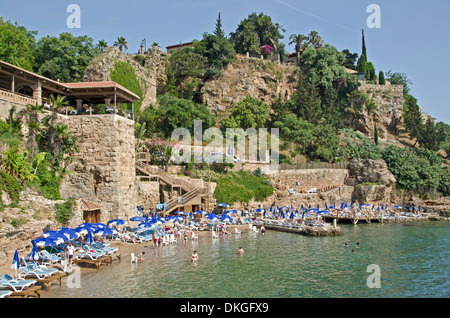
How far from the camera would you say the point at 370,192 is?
46.7 metres

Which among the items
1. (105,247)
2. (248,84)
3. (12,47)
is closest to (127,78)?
(12,47)

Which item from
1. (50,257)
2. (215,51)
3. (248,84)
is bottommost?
(50,257)

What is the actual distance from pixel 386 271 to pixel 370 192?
27962 millimetres

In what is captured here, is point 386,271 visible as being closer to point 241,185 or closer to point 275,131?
point 241,185

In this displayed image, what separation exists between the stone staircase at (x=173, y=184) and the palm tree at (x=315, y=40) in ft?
153

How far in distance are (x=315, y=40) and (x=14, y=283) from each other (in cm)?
6730

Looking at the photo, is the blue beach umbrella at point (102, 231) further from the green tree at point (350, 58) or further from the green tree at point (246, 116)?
the green tree at point (350, 58)

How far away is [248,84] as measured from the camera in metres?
56.9

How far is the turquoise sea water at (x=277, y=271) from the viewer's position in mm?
16016

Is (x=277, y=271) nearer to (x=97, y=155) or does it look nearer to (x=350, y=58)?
(x=97, y=155)

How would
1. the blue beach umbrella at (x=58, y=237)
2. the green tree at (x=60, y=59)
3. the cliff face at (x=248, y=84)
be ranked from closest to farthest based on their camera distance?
the blue beach umbrella at (x=58, y=237) < the green tree at (x=60, y=59) < the cliff face at (x=248, y=84)

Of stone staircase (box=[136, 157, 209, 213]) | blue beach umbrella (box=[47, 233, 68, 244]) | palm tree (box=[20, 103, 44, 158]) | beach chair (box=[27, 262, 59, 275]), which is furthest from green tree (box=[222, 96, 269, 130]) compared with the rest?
beach chair (box=[27, 262, 59, 275])

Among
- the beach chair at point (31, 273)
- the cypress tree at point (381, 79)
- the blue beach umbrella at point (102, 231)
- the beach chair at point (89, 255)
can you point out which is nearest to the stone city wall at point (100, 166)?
the blue beach umbrella at point (102, 231)

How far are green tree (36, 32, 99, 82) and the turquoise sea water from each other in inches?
989
